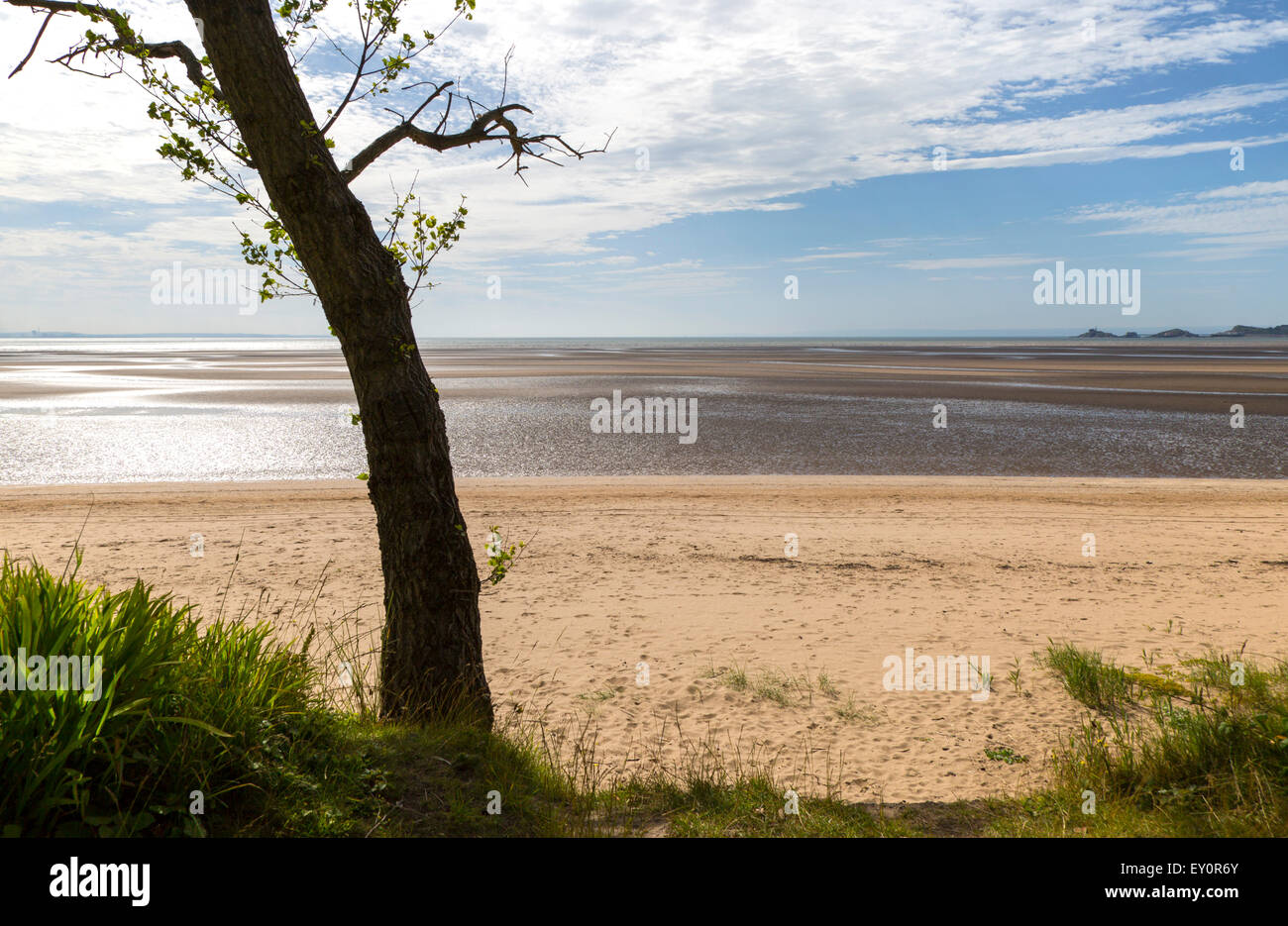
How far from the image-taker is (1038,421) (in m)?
28.3

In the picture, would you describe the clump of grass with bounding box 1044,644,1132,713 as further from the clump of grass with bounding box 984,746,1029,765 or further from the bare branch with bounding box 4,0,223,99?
the bare branch with bounding box 4,0,223,99

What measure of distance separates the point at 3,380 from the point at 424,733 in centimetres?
5663

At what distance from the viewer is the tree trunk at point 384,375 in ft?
15.3

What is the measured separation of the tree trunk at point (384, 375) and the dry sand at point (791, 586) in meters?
1.52

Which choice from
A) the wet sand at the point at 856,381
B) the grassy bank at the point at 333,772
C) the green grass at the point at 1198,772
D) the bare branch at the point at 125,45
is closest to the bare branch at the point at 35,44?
the bare branch at the point at 125,45

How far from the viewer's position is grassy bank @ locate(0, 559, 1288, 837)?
340cm

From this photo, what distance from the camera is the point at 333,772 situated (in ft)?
13.9

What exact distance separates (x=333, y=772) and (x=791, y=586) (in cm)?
724

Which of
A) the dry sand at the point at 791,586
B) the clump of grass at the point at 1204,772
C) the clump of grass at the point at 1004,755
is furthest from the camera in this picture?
the dry sand at the point at 791,586

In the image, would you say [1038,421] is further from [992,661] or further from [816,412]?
[992,661]

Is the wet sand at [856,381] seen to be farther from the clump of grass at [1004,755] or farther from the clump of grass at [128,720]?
the clump of grass at [128,720]

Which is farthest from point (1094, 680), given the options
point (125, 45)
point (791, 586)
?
point (125, 45)

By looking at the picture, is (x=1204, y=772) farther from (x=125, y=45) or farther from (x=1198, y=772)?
(x=125, y=45)
